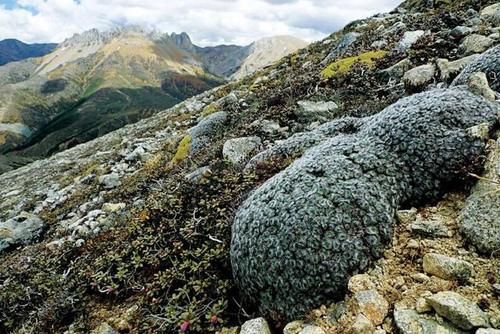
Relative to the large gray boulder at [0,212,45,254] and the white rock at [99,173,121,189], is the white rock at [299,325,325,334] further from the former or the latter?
the white rock at [99,173,121,189]

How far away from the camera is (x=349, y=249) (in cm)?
539

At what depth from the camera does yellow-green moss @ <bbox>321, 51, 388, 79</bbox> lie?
645 inches

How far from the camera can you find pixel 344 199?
572cm

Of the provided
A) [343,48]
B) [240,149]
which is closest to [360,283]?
[240,149]

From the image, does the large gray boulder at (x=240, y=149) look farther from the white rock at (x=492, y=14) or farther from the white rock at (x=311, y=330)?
the white rock at (x=492, y=14)

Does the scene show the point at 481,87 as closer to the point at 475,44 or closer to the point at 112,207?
the point at 475,44

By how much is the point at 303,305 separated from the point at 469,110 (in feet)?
12.6

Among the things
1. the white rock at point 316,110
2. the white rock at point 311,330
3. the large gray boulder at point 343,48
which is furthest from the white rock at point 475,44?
the white rock at point 311,330

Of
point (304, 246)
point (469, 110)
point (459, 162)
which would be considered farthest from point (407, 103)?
point (304, 246)

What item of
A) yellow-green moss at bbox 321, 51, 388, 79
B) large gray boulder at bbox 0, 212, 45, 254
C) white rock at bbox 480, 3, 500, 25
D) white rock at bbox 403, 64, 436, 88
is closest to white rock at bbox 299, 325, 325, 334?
white rock at bbox 403, 64, 436, 88

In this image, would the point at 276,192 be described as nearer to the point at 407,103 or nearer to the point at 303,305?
the point at 303,305

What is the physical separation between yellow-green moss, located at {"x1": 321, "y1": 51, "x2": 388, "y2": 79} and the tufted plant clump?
9612 millimetres

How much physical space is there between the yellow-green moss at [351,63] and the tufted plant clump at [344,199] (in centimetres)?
961

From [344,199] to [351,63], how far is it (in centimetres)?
1232
